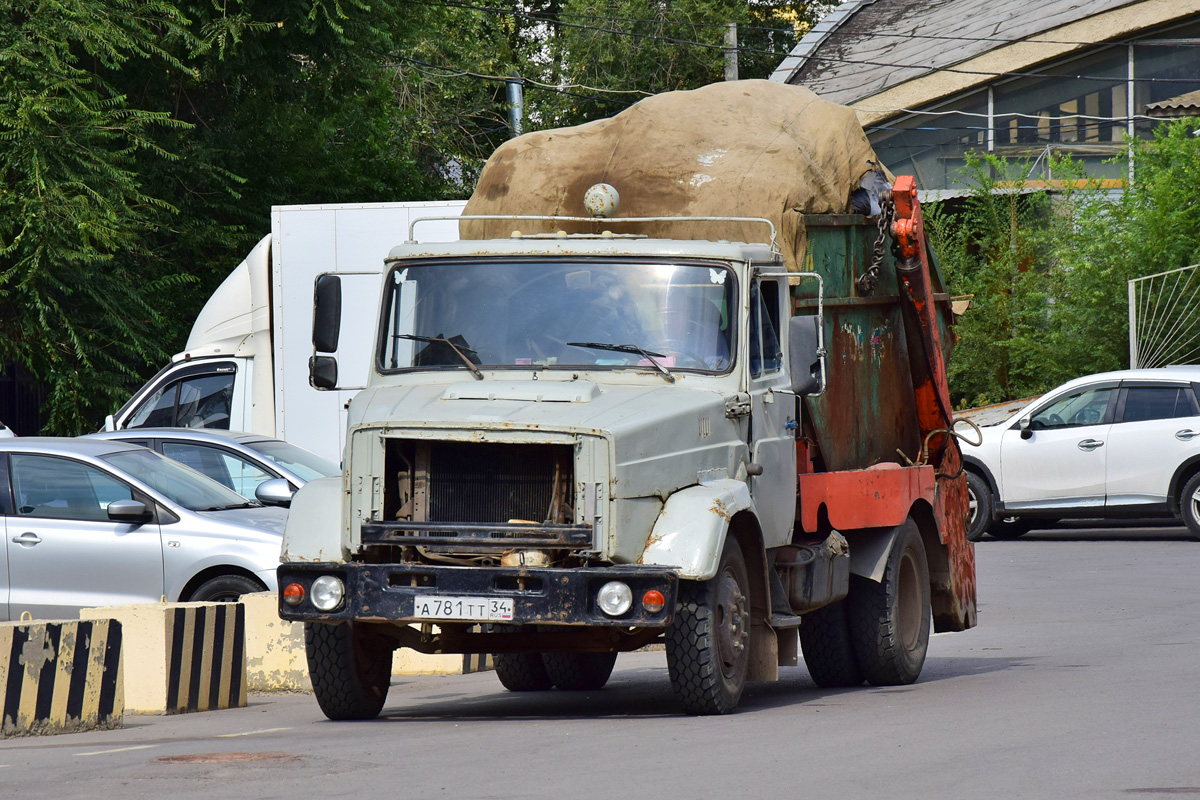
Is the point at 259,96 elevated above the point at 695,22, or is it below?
below

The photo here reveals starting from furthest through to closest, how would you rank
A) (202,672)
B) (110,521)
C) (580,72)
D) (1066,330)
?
1. (580,72)
2. (1066,330)
3. (110,521)
4. (202,672)

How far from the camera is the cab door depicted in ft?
30.7

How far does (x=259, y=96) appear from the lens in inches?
987

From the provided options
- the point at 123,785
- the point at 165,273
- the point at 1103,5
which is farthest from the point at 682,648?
the point at 1103,5

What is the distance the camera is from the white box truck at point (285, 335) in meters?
17.7

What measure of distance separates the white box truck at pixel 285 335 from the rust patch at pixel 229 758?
31.7ft

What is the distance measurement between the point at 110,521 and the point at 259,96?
13940 mm

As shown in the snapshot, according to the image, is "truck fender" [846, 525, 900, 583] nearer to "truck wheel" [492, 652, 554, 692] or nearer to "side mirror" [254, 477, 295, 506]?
"truck wheel" [492, 652, 554, 692]

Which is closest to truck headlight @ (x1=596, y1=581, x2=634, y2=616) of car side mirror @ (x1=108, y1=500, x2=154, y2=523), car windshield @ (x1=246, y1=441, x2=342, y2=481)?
car side mirror @ (x1=108, y1=500, x2=154, y2=523)

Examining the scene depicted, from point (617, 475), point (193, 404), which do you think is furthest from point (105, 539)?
point (193, 404)

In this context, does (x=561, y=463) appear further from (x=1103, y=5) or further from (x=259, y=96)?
(x=1103, y=5)

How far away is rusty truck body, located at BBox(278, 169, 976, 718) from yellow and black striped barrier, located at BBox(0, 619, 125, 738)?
1.07 metres

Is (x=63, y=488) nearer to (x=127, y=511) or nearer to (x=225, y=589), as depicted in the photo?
(x=127, y=511)

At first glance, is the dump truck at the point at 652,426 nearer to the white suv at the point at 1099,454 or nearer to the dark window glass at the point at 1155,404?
the white suv at the point at 1099,454
